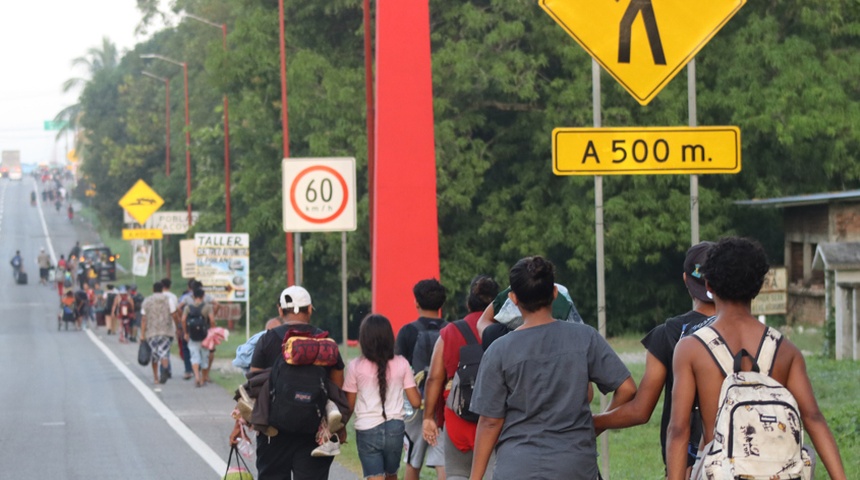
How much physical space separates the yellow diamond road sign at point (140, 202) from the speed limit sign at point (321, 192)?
33.8 m

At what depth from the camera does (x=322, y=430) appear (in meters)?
8.24

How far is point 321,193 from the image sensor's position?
15.8 metres

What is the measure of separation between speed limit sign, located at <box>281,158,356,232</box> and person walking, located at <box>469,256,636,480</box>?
10131mm

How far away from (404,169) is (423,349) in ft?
23.3

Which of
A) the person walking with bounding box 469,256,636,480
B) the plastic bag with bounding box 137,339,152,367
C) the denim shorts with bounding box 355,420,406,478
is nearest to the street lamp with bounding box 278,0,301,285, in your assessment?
the plastic bag with bounding box 137,339,152,367

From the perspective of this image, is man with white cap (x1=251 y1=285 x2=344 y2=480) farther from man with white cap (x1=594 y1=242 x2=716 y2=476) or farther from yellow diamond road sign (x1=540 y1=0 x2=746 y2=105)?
man with white cap (x1=594 y1=242 x2=716 y2=476)

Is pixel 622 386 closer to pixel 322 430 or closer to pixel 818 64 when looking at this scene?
pixel 322 430

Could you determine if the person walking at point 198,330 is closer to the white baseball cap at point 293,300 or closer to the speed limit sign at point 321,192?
the speed limit sign at point 321,192

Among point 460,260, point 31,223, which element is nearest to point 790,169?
point 460,260

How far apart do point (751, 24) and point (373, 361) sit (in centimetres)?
2567

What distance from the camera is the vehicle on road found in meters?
69.0

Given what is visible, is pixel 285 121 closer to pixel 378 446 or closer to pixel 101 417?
pixel 101 417

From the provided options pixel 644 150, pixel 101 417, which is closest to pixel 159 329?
pixel 101 417

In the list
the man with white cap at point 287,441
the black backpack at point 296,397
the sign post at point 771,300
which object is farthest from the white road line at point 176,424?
the sign post at point 771,300
